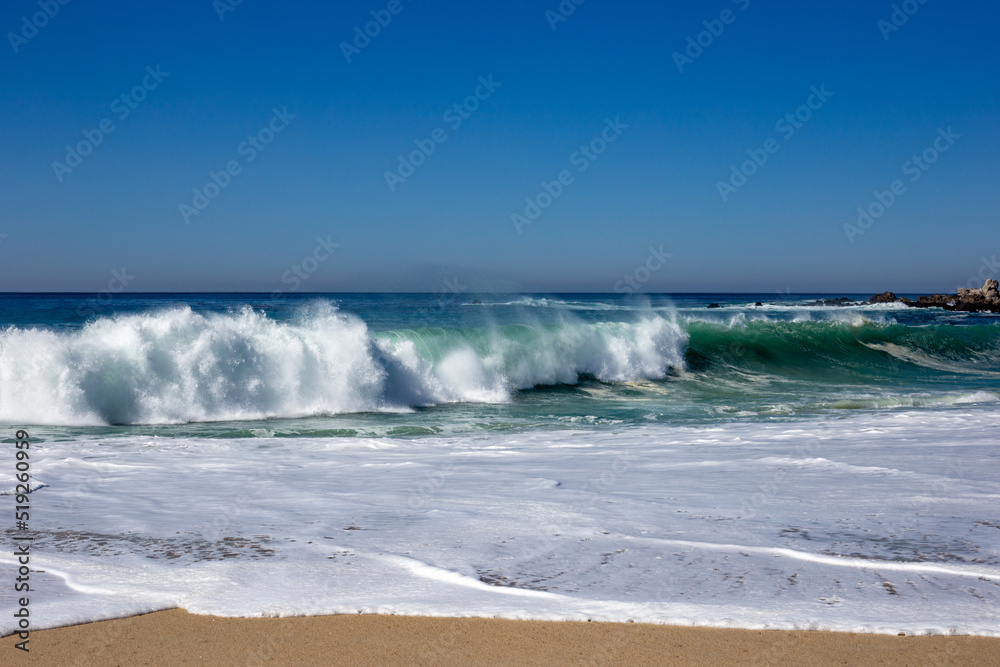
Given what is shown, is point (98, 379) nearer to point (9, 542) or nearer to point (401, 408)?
point (401, 408)

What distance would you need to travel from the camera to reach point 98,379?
11906 millimetres

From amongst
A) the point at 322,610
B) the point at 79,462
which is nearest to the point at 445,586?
the point at 322,610

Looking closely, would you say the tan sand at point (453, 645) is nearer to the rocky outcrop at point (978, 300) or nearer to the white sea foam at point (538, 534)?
the white sea foam at point (538, 534)

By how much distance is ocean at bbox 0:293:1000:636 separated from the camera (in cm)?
346

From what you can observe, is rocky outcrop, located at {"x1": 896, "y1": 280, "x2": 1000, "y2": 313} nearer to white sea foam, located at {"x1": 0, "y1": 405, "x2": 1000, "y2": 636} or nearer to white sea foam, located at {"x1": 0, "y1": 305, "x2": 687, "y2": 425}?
white sea foam, located at {"x1": 0, "y1": 305, "x2": 687, "y2": 425}

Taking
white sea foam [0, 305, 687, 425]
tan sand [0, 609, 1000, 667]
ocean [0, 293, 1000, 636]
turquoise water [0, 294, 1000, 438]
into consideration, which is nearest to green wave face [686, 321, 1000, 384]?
turquoise water [0, 294, 1000, 438]

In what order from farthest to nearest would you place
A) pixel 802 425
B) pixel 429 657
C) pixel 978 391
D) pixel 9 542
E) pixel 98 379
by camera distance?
pixel 978 391, pixel 98 379, pixel 802 425, pixel 9 542, pixel 429 657

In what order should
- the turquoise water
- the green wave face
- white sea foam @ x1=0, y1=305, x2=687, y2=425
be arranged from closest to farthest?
the turquoise water
white sea foam @ x1=0, y1=305, x2=687, y2=425
the green wave face

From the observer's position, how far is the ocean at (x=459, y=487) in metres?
3.46

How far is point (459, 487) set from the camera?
243 inches

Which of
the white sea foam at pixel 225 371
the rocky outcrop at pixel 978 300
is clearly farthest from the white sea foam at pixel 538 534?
the rocky outcrop at pixel 978 300

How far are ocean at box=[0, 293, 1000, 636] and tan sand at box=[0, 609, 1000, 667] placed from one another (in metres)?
0.12

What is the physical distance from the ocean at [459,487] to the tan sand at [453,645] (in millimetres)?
122

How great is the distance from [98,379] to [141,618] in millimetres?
10026
